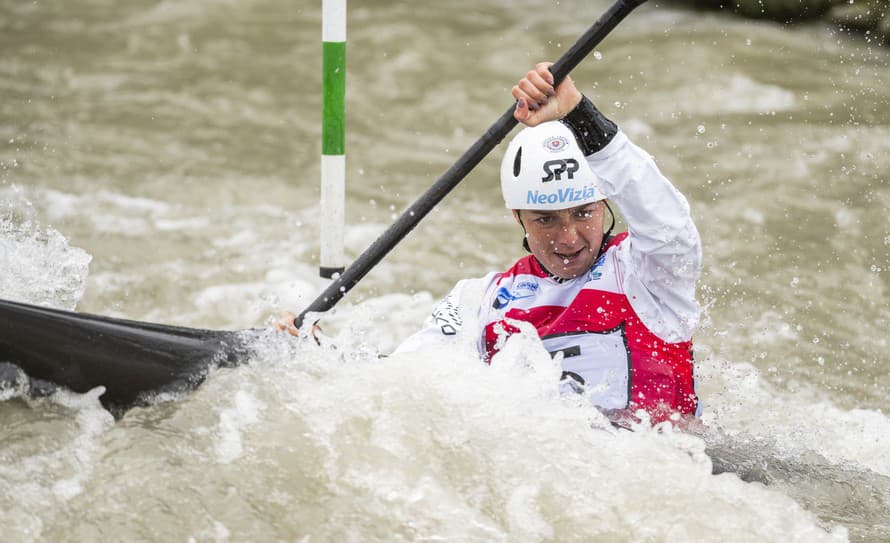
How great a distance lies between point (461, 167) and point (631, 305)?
27.3 inches

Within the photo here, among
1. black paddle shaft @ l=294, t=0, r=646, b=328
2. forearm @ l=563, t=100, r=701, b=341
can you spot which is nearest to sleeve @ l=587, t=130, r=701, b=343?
forearm @ l=563, t=100, r=701, b=341

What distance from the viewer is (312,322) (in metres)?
3.70

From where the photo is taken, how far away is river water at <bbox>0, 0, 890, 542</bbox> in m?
2.94

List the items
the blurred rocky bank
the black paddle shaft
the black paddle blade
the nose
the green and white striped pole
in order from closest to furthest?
the black paddle shaft < the black paddle blade < the nose < the green and white striped pole < the blurred rocky bank

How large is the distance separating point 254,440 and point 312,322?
2.11ft

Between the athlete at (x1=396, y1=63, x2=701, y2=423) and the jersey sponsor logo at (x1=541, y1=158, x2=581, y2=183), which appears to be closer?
the athlete at (x1=396, y1=63, x2=701, y2=423)

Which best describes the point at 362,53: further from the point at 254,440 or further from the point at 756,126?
the point at 254,440

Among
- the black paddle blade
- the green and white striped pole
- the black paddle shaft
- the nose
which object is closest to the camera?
the black paddle shaft

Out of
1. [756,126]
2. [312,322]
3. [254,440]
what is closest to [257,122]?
[756,126]

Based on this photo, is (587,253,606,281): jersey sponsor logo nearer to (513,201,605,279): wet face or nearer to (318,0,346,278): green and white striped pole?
(513,201,605,279): wet face

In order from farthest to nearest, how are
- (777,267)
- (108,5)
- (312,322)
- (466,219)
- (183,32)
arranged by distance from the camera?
(108,5) → (183,32) → (466,219) → (777,267) → (312,322)

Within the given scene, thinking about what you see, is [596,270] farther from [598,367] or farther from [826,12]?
[826,12]

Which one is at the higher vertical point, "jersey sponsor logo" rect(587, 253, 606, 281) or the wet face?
the wet face

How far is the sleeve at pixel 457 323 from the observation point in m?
3.68
